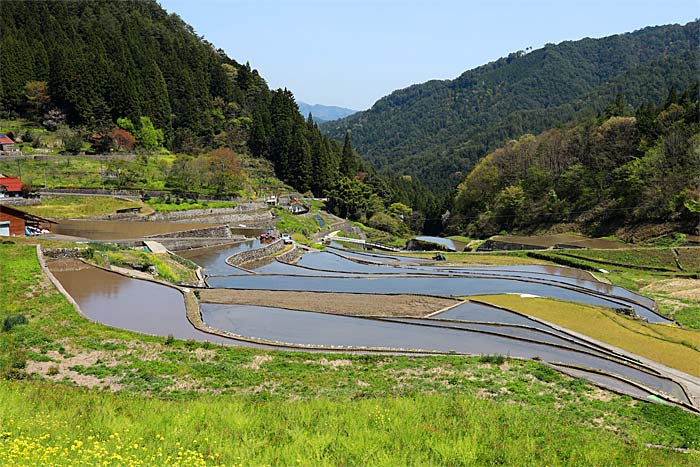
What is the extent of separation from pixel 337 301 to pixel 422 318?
179 inches

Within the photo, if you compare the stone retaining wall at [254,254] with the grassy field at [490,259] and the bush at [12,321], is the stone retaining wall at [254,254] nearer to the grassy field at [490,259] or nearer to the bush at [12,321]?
the grassy field at [490,259]

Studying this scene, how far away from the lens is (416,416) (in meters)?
10.1

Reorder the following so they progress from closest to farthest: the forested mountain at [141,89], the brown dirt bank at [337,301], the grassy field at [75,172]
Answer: the brown dirt bank at [337,301]
the grassy field at [75,172]
the forested mountain at [141,89]

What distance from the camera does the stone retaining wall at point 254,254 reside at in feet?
114

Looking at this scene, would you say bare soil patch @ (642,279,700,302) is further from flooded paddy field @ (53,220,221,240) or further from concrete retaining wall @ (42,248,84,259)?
flooded paddy field @ (53,220,221,240)

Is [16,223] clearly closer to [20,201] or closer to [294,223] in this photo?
[20,201]

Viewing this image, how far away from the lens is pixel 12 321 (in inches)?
626

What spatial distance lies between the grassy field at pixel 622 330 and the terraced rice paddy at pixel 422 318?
0.14 meters

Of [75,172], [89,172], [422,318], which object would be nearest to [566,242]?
[422,318]

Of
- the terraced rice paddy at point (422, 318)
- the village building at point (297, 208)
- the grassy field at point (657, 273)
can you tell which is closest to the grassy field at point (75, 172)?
the village building at point (297, 208)

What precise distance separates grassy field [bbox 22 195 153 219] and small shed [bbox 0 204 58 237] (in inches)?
328

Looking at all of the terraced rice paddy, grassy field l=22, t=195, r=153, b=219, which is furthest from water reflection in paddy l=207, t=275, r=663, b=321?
grassy field l=22, t=195, r=153, b=219

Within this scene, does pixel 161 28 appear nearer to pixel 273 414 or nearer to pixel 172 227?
pixel 172 227

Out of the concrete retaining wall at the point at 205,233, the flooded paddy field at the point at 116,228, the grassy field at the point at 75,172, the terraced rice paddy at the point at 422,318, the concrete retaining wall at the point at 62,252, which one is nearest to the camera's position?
the terraced rice paddy at the point at 422,318
